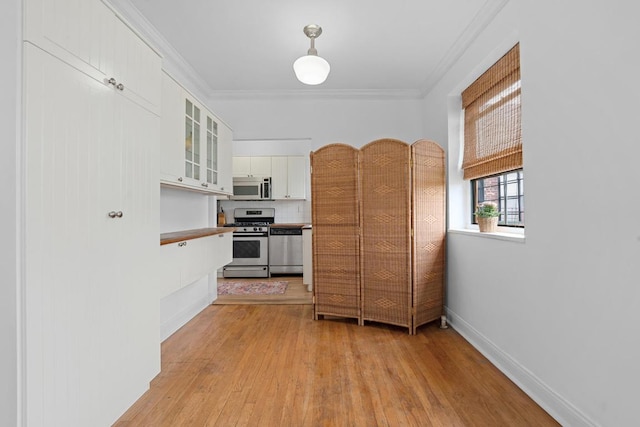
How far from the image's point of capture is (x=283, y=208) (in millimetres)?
5855

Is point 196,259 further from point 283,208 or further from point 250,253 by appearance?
point 283,208

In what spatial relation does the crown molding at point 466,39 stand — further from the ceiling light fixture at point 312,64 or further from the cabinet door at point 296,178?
the cabinet door at point 296,178

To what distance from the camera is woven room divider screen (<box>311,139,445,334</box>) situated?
2.85 metres

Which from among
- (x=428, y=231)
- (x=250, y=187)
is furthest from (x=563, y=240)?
(x=250, y=187)

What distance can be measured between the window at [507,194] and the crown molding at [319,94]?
154 cm

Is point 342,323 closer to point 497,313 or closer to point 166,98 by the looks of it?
point 497,313

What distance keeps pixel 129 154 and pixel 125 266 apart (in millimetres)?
572

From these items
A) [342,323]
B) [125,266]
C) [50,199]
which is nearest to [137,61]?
[50,199]

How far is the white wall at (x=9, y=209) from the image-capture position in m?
1.05

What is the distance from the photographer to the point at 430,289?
2939mm

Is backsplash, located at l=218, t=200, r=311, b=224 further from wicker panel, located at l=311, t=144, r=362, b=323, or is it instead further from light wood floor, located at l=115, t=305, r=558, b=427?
light wood floor, located at l=115, t=305, r=558, b=427

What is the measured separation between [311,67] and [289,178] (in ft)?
10.8

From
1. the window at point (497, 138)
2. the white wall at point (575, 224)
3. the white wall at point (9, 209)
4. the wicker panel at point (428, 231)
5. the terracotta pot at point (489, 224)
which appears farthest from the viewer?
the wicker panel at point (428, 231)

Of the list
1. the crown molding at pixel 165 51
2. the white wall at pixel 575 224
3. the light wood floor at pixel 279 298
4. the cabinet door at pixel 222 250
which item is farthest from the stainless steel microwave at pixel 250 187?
the white wall at pixel 575 224
